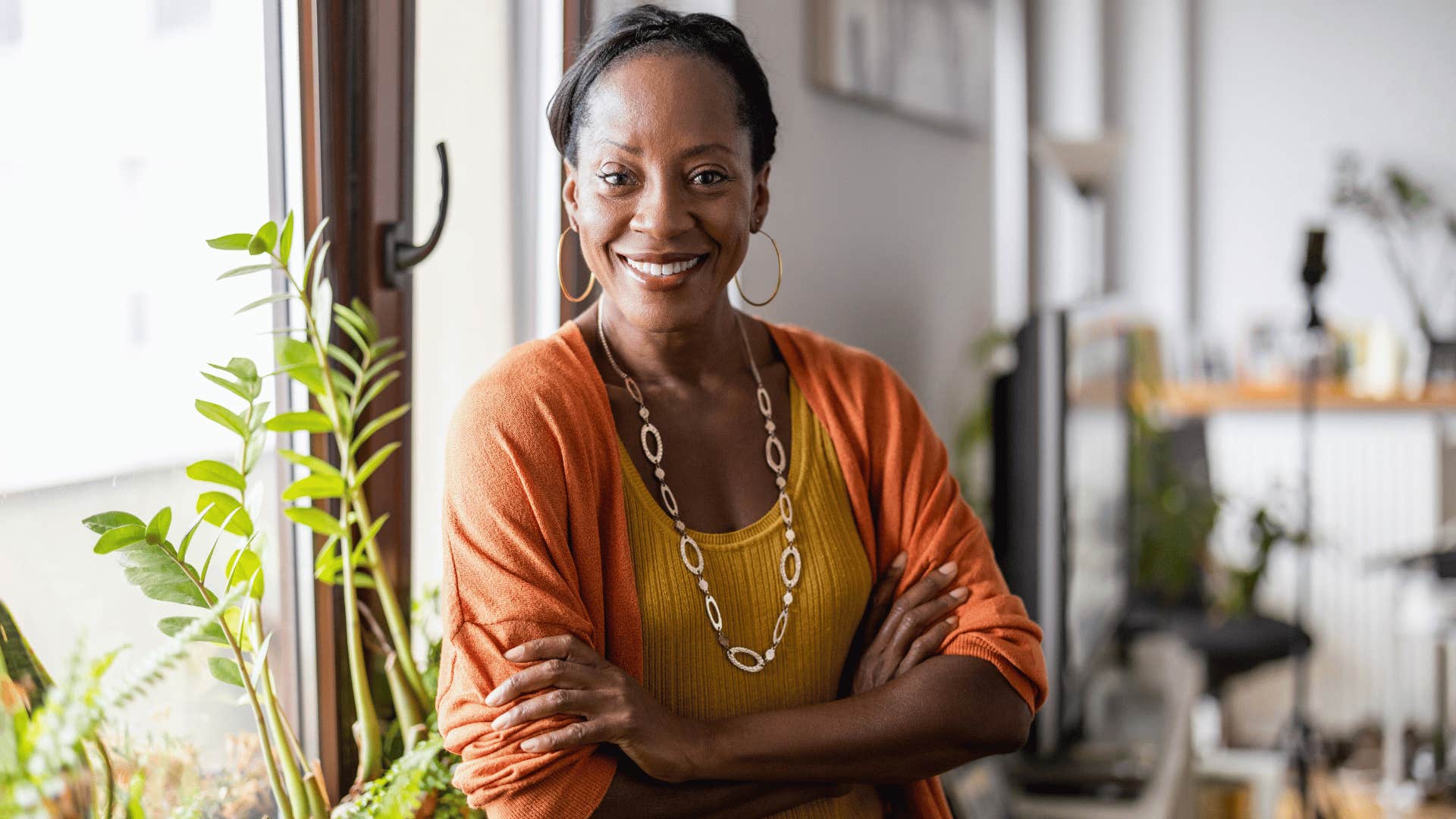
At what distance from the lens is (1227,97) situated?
495 cm

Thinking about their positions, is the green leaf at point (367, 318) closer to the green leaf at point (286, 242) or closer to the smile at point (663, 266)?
the green leaf at point (286, 242)

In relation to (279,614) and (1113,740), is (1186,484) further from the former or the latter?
(279,614)

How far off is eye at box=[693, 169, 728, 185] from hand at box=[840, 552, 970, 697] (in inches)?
17.7

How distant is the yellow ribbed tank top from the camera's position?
1174mm

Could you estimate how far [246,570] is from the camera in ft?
3.49

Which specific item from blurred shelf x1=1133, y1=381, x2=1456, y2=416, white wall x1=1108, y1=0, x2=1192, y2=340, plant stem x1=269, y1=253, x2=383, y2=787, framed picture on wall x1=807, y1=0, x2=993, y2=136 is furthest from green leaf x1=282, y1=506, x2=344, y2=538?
white wall x1=1108, y1=0, x2=1192, y2=340

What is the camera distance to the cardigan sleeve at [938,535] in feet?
4.05

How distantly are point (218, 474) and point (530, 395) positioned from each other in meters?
0.28

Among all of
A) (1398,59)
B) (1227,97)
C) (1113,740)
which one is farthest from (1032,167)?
(1113,740)

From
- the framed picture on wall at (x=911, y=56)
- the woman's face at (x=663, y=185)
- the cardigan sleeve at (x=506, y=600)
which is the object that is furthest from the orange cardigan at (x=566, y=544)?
the framed picture on wall at (x=911, y=56)

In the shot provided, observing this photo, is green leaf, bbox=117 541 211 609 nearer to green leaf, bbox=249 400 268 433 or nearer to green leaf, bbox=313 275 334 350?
green leaf, bbox=249 400 268 433

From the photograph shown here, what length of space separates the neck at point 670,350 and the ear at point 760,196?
0.10m

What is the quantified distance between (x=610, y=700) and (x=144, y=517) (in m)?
0.54

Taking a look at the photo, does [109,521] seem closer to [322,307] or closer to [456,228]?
[322,307]
